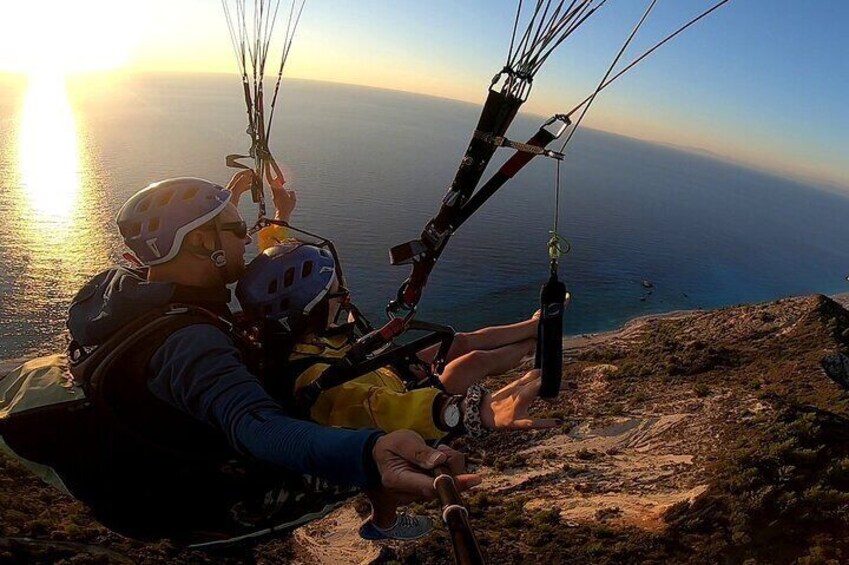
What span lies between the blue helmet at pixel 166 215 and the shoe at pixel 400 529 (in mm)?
2665

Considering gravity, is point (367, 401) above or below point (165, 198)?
below

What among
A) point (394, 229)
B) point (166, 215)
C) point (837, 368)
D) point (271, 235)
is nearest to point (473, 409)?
point (166, 215)

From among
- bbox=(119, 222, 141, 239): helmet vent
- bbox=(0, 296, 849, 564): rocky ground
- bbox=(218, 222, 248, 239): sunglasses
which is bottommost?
bbox=(0, 296, 849, 564): rocky ground

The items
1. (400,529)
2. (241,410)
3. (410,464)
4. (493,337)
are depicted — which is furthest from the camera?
(400,529)

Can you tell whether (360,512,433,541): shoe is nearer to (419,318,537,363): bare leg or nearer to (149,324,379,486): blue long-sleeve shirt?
(419,318,537,363): bare leg

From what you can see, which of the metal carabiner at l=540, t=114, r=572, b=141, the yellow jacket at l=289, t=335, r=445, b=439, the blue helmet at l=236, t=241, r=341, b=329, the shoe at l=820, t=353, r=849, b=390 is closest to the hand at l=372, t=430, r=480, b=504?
the yellow jacket at l=289, t=335, r=445, b=439

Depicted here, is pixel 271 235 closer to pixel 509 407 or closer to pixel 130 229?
pixel 130 229

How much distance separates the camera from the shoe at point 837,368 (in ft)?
83.6

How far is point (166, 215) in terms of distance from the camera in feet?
11.7

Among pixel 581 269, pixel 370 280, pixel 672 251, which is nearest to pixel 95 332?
pixel 370 280

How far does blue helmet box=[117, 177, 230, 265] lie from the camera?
11.4 ft

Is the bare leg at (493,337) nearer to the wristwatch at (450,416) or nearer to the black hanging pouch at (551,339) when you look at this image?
the black hanging pouch at (551,339)

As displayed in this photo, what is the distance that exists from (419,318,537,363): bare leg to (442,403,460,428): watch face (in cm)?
143

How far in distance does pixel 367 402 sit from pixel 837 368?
3110 centimetres
